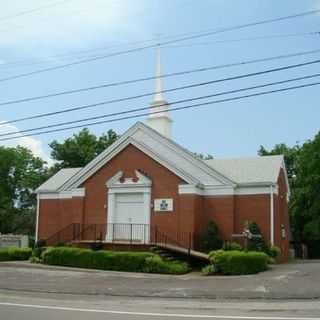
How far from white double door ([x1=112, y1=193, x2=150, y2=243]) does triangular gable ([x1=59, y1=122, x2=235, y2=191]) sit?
2.23 meters

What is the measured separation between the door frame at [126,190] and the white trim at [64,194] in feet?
6.02

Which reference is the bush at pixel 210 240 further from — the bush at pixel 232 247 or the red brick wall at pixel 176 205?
the bush at pixel 232 247

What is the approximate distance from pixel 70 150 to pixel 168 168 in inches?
995

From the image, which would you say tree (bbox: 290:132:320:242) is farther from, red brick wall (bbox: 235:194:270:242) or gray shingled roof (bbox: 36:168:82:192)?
gray shingled roof (bbox: 36:168:82:192)

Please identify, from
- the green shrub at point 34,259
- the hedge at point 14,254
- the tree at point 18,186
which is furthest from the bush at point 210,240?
the tree at point 18,186

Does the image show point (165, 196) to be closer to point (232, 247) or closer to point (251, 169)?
point (232, 247)

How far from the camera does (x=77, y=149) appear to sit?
179 feet

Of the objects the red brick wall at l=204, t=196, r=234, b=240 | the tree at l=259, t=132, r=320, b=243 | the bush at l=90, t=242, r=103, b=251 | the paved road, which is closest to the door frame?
the bush at l=90, t=242, r=103, b=251

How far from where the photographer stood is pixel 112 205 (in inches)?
1245

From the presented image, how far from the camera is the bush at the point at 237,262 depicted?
76.7 feet

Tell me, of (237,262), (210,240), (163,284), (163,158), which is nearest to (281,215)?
(210,240)

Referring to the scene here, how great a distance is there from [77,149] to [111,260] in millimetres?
29461

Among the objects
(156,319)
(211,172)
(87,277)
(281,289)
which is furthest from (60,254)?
(156,319)

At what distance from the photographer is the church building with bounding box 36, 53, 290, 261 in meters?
30.2
